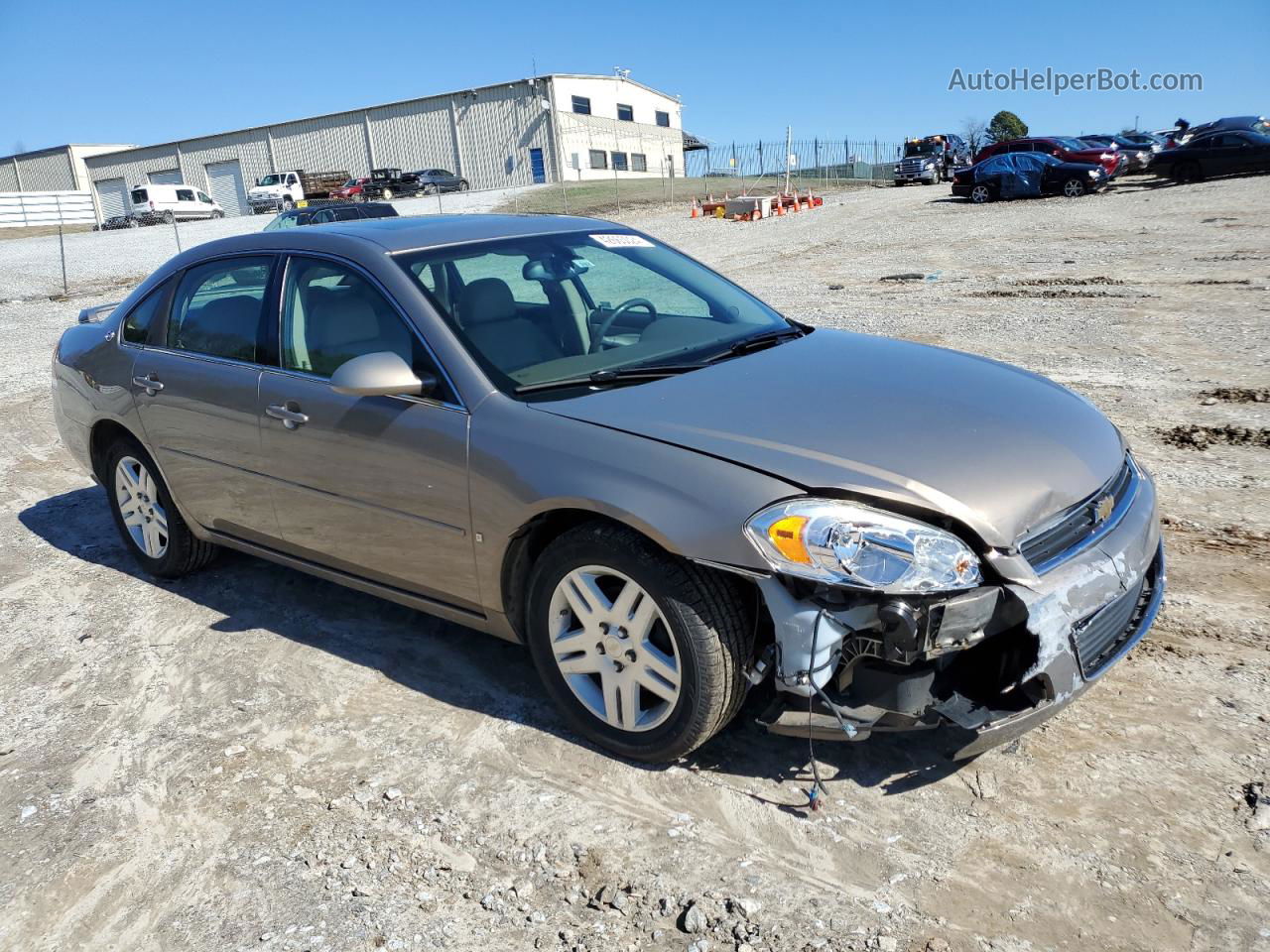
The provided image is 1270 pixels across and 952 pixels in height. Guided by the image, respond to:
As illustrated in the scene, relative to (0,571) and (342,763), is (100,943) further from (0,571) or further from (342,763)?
(0,571)

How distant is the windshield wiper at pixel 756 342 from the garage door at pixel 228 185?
221 ft

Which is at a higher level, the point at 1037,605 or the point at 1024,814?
the point at 1037,605

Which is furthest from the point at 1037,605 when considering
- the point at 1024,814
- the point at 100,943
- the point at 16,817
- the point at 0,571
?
the point at 0,571

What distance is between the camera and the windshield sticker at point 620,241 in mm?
4484

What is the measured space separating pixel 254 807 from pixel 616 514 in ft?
5.05

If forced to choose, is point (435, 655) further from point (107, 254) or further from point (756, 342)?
point (107, 254)

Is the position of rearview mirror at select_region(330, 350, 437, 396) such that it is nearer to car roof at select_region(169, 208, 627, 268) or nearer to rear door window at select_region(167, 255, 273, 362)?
car roof at select_region(169, 208, 627, 268)

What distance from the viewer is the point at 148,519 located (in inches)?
204

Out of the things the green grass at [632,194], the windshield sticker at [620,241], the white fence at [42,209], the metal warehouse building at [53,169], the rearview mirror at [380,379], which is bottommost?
the rearview mirror at [380,379]

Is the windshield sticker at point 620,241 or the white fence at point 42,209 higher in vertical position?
the white fence at point 42,209

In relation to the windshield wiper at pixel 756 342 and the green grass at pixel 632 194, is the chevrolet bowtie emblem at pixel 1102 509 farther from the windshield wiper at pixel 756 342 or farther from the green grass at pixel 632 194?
the green grass at pixel 632 194

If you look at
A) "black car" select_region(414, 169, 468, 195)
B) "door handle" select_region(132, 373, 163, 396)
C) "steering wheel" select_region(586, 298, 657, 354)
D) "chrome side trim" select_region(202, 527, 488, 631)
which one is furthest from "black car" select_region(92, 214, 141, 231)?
Answer: "steering wheel" select_region(586, 298, 657, 354)

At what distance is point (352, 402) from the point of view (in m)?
3.78

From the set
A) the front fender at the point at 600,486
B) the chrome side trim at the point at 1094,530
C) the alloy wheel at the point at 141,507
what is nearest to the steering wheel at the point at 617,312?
the front fender at the point at 600,486
